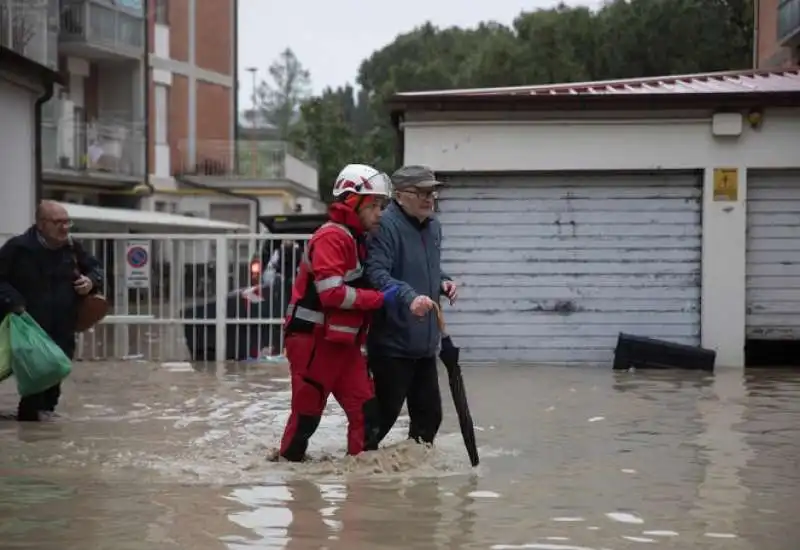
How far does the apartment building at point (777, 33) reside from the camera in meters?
21.7

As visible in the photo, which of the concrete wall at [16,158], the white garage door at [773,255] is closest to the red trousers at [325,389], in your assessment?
the white garage door at [773,255]

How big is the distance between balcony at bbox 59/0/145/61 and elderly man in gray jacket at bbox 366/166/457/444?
28.6 meters

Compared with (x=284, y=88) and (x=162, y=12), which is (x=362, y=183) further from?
(x=284, y=88)

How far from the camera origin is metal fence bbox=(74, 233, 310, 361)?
51.2ft

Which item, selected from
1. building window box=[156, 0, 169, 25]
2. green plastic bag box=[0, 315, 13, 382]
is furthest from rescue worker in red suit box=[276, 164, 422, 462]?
building window box=[156, 0, 169, 25]

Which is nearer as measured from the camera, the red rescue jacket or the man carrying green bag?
the red rescue jacket

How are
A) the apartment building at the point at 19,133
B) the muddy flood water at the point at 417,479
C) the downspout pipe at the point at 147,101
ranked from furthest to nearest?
the downspout pipe at the point at 147,101 → the apartment building at the point at 19,133 → the muddy flood water at the point at 417,479

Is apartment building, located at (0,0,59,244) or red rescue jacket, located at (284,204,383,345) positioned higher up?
apartment building, located at (0,0,59,244)

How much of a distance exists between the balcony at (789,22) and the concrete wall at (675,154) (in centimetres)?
671

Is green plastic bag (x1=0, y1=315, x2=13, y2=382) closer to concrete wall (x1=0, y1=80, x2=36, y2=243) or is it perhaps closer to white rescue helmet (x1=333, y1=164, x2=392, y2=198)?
white rescue helmet (x1=333, y1=164, x2=392, y2=198)

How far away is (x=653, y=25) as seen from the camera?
1737 inches

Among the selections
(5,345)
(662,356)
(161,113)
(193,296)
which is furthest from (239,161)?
(5,345)

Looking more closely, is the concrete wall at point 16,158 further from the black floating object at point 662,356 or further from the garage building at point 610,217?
the black floating object at point 662,356

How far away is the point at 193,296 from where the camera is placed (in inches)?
625
